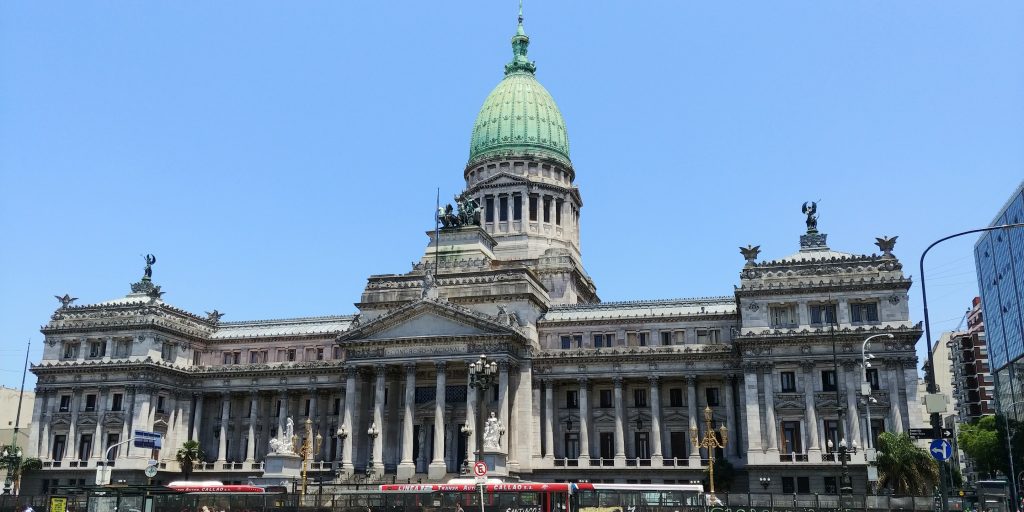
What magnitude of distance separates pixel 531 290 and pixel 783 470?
27.7m

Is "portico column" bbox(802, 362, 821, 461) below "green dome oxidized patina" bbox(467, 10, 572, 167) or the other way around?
below

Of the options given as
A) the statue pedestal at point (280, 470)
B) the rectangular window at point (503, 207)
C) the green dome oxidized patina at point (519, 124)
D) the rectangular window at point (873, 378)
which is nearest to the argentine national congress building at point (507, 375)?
the rectangular window at point (873, 378)

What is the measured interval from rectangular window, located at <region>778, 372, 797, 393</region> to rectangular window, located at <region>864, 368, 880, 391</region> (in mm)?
5706

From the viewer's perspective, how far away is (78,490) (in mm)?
47750

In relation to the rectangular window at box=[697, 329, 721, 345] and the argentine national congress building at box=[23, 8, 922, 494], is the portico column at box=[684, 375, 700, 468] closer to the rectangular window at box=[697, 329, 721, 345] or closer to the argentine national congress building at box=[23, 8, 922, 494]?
the argentine national congress building at box=[23, 8, 922, 494]

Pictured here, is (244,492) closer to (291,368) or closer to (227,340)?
(291,368)

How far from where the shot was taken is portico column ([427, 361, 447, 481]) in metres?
77.4

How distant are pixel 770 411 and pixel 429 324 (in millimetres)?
30877

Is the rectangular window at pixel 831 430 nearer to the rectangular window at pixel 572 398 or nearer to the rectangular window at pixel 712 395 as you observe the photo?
the rectangular window at pixel 712 395

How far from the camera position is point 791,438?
7431 cm

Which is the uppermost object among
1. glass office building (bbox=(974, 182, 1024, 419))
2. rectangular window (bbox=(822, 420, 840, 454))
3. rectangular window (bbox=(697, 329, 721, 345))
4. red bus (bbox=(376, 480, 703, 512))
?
glass office building (bbox=(974, 182, 1024, 419))

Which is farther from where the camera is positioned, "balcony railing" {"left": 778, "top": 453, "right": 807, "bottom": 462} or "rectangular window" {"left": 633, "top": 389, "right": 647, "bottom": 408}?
"rectangular window" {"left": 633, "top": 389, "right": 647, "bottom": 408}

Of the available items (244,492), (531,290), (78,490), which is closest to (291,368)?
(531,290)

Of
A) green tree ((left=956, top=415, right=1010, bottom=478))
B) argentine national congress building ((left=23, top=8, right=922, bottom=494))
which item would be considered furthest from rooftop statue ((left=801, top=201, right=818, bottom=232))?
green tree ((left=956, top=415, right=1010, bottom=478))
